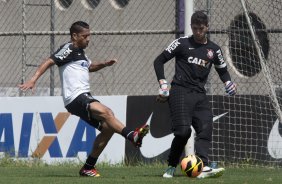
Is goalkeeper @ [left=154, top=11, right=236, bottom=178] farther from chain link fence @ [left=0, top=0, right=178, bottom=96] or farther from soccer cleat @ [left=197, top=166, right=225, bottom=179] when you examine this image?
chain link fence @ [left=0, top=0, right=178, bottom=96]

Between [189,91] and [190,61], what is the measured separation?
14.7 inches

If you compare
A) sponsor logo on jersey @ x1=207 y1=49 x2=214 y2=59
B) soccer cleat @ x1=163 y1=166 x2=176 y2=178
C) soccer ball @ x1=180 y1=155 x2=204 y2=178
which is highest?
sponsor logo on jersey @ x1=207 y1=49 x2=214 y2=59

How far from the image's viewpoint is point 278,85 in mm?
15125

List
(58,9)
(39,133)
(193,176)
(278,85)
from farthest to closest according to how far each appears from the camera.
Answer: (58,9) < (39,133) < (278,85) < (193,176)

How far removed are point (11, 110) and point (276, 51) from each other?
454 cm

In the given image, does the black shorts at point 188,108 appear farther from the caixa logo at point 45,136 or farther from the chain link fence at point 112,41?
the caixa logo at point 45,136

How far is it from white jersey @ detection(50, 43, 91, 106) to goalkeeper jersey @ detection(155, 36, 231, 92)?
3.42ft

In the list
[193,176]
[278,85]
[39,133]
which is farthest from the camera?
[39,133]

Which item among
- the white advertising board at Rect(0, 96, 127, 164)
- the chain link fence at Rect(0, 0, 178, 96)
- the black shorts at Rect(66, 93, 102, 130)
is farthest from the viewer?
the chain link fence at Rect(0, 0, 178, 96)

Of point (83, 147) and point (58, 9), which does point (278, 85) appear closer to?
point (83, 147)

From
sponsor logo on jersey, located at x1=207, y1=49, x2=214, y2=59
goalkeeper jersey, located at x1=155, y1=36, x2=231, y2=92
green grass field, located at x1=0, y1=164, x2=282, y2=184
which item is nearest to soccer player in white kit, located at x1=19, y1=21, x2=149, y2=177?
green grass field, located at x1=0, y1=164, x2=282, y2=184

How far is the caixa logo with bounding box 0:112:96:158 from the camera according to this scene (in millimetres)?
15906

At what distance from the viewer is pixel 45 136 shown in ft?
53.2

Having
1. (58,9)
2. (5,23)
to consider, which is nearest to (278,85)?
(58,9)
